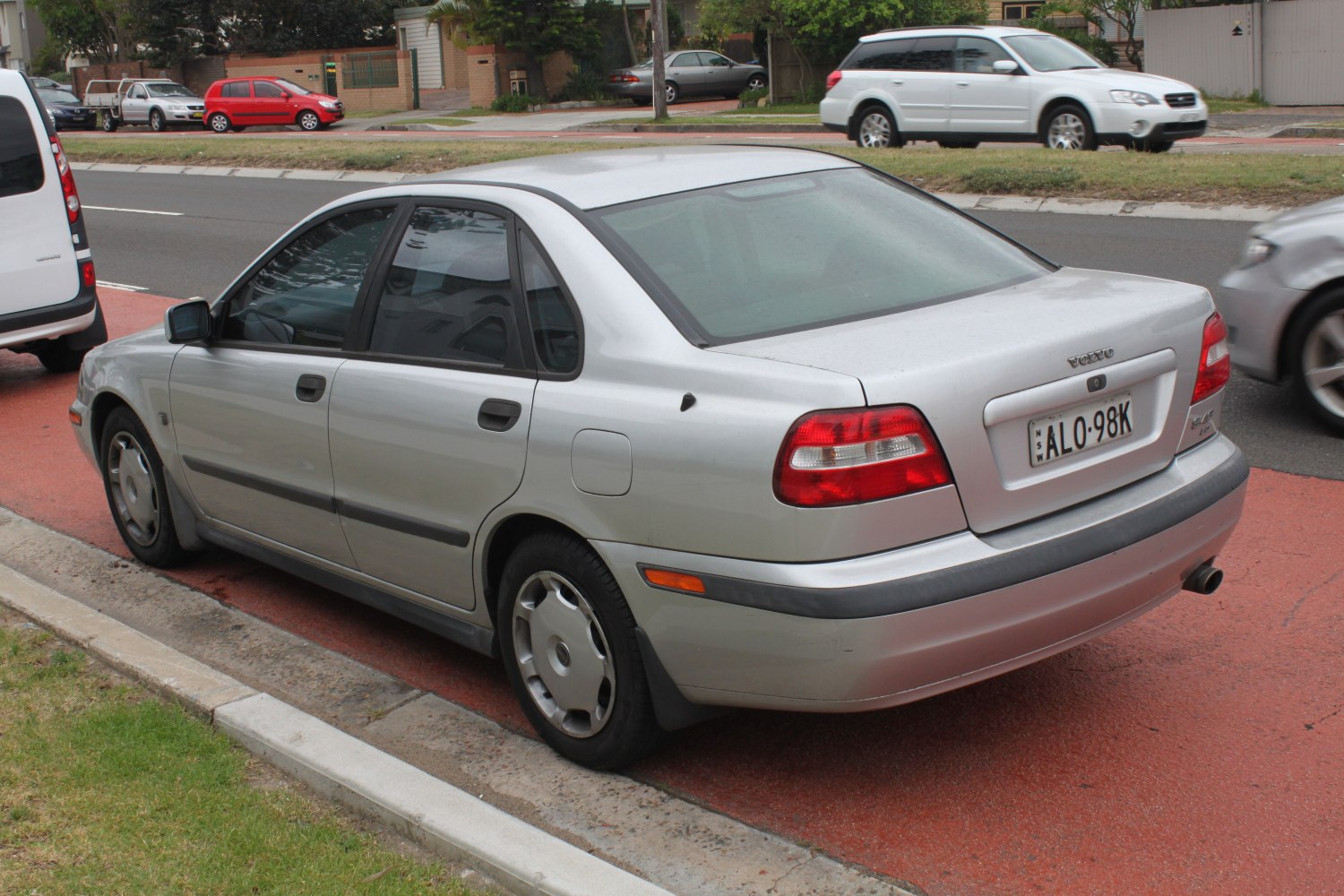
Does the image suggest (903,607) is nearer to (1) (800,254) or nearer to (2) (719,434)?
(2) (719,434)

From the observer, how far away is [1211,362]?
162 inches

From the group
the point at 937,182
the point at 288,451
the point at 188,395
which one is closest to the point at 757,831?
the point at 288,451

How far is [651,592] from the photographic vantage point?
3672mm

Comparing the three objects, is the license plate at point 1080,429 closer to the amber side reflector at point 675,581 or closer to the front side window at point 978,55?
the amber side reflector at point 675,581

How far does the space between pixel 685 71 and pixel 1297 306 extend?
40.5 metres

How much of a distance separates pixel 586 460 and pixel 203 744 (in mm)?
1427

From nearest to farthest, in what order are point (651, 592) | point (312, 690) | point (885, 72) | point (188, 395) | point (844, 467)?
point (844, 467)
point (651, 592)
point (312, 690)
point (188, 395)
point (885, 72)

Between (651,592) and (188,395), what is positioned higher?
(188,395)

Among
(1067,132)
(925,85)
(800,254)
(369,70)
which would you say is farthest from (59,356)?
(369,70)

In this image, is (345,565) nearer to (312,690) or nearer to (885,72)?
(312,690)

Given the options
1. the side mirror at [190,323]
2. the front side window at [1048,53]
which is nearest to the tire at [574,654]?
the side mirror at [190,323]

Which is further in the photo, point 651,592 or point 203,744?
point 203,744

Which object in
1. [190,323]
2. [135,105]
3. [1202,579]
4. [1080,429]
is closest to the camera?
[1080,429]

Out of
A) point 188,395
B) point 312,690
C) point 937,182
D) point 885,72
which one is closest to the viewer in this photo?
point 312,690
